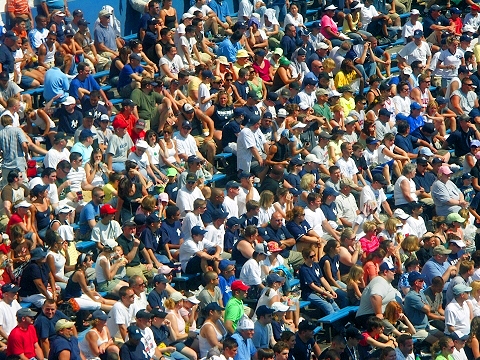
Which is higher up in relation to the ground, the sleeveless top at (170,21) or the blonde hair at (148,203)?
the blonde hair at (148,203)

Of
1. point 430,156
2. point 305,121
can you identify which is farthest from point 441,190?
point 305,121

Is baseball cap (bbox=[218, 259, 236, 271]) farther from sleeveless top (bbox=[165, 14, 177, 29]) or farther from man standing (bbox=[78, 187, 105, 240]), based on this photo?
sleeveless top (bbox=[165, 14, 177, 29])

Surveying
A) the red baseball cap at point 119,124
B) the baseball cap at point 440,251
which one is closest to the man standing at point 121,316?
the red baseball cap at point 119,124

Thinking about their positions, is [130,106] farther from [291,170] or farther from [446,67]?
[446,67]

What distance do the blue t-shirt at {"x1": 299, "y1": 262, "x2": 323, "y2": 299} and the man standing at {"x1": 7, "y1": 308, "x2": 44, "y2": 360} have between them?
12.9ft

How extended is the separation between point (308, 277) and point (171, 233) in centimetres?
199

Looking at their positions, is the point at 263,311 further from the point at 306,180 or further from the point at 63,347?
the point at 306,180

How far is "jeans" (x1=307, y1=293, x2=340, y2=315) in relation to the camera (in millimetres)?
18047

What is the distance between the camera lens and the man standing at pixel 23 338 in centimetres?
1574

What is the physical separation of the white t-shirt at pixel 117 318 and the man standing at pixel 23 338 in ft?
3.65

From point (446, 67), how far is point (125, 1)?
233 inches

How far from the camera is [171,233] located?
61.8ft

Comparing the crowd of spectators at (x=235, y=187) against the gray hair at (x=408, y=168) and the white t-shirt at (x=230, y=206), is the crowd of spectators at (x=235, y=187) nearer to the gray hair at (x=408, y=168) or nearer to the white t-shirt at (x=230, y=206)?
the gray hair at (x=408, y=168)

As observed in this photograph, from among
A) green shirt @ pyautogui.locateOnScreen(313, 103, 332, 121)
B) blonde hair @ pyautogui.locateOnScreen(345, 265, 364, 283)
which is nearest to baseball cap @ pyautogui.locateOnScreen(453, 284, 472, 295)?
blonde hair @ pyautogui.locateOnScreen(345, 265, 364, 283)
